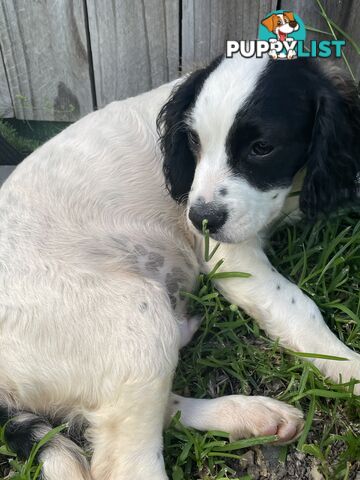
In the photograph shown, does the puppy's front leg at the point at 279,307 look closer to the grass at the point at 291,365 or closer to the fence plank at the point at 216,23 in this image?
the grass at the point at 291,365

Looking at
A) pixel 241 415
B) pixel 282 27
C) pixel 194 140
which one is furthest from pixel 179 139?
pixel 241 415

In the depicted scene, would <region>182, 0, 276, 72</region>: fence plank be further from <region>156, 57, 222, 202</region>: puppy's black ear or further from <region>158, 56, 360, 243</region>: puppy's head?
<region>158, 56, 360, 243</region>: puppy's head

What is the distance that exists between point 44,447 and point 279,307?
1235 millimetres

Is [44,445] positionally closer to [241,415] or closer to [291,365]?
[241,415]

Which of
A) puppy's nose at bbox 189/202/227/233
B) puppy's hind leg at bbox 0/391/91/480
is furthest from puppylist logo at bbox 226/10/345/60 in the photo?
puppy's hind leg at bbox 0/391/91/480

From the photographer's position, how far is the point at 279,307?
2717 millimetres

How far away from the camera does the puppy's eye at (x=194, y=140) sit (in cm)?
258

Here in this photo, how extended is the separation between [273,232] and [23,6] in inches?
83.6

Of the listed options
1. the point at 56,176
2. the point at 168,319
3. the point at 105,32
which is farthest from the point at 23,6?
the point at 168,319

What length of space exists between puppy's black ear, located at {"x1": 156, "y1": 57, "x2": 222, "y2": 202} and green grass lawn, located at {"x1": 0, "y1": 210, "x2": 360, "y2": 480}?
55 cm

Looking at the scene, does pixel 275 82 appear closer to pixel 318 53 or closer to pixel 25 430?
pixel 318 53

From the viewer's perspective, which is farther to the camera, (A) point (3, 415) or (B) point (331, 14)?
(B) point (331, 14)

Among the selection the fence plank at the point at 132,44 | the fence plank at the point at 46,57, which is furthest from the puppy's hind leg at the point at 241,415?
the fence plank at the point at 46,57

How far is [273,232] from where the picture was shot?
10.2 ft
